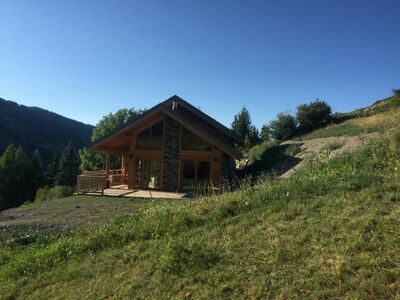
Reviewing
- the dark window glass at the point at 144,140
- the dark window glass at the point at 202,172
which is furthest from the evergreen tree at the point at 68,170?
the dark window glass at the point at 202,172

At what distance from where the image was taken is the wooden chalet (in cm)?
2167

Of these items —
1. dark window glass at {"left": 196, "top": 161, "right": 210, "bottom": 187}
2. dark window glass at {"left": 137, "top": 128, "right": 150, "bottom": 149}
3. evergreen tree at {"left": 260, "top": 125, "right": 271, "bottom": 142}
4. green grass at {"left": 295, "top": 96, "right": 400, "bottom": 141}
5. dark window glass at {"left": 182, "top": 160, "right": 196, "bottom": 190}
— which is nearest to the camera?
green grass at {"left": 295, "top": 96, "right": 400, "bottom": 141}

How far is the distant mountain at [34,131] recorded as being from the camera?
429 ft

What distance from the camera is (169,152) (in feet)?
74.0

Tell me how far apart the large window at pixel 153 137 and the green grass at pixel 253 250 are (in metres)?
14.0

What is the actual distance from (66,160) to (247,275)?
199 feet

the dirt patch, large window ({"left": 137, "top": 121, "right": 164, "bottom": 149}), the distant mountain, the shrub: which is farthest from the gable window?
the distant mountain

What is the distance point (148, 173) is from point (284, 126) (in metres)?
22.7

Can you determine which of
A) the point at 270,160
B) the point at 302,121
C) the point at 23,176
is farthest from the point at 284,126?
the point at 23,176

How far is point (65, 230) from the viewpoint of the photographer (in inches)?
420

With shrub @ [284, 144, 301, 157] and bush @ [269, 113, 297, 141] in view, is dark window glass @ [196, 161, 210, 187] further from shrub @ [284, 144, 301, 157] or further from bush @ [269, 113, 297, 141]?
bush @ [269, 113, 297, 141]

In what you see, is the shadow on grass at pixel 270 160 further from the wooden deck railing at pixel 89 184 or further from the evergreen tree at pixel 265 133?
the evergreen tree at pixel 265 133

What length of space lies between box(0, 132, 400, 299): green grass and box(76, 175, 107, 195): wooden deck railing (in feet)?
38.9

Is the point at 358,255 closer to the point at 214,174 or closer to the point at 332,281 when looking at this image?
the point at 332,281
